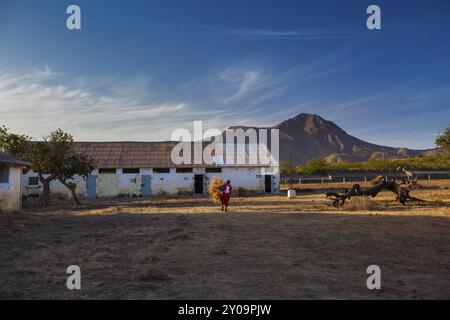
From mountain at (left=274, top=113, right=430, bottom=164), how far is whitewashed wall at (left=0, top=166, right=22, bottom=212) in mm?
119677

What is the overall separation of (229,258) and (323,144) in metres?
168

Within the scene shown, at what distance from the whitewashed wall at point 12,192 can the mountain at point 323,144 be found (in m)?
120

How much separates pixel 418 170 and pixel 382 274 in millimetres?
52400

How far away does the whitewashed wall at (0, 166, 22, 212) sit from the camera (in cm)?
1688

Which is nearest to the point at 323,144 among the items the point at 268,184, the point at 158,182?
the point at 268,184

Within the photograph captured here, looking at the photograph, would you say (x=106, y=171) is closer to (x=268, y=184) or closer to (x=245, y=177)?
(x=245, y=177)

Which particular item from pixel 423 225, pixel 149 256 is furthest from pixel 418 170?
pixel 149 256

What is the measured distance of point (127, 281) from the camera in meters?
5.84

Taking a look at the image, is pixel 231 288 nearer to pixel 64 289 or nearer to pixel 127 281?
pixel 127 281

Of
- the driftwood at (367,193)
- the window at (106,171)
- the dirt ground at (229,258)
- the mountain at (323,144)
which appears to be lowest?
the dirt ground at (229,258)

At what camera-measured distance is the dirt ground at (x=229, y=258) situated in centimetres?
528

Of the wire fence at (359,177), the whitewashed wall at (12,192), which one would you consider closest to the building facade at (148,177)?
the whitewashed wall at (12,192)

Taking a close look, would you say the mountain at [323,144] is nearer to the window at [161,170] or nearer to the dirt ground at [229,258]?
the window at [161,170]
